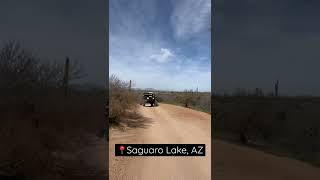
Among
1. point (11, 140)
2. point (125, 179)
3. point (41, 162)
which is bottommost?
point (125, 179)

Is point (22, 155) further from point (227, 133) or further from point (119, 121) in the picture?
point (227, 133)

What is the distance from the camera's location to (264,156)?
7.45m

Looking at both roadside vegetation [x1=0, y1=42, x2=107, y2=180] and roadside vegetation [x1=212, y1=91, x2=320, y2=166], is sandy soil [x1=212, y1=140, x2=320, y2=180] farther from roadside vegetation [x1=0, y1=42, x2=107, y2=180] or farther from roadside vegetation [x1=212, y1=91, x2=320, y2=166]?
roadside vegetation [x1=0, y1=42, x2=107, y2=180]

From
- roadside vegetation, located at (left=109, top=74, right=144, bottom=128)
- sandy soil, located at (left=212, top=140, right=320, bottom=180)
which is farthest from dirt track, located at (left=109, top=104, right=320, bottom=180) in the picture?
roadside vegetation, located at (left=109, top=74, right=144, bottom=128)

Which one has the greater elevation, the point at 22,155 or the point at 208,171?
the point at 22,155

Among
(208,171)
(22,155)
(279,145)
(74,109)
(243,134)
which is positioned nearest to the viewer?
(22,155)

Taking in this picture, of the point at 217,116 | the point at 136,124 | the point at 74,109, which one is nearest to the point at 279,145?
the point at 217,116

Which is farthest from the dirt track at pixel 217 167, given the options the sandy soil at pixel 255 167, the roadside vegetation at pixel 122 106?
the roadside vegetation at pixel 122 106

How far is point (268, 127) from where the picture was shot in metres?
10.2

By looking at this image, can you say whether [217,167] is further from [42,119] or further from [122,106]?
[122,106]

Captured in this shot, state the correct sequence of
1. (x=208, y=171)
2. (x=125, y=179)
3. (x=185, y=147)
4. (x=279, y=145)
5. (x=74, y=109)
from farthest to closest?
(x=279, y=145) < (x=74, y=109) < (x=185, y=147) < (x=208, y=171) < (x=125, y=179)

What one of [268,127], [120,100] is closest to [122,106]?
[120,100]

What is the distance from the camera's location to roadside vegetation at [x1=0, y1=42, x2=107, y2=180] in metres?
5.23

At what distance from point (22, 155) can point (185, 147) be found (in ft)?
11.3
